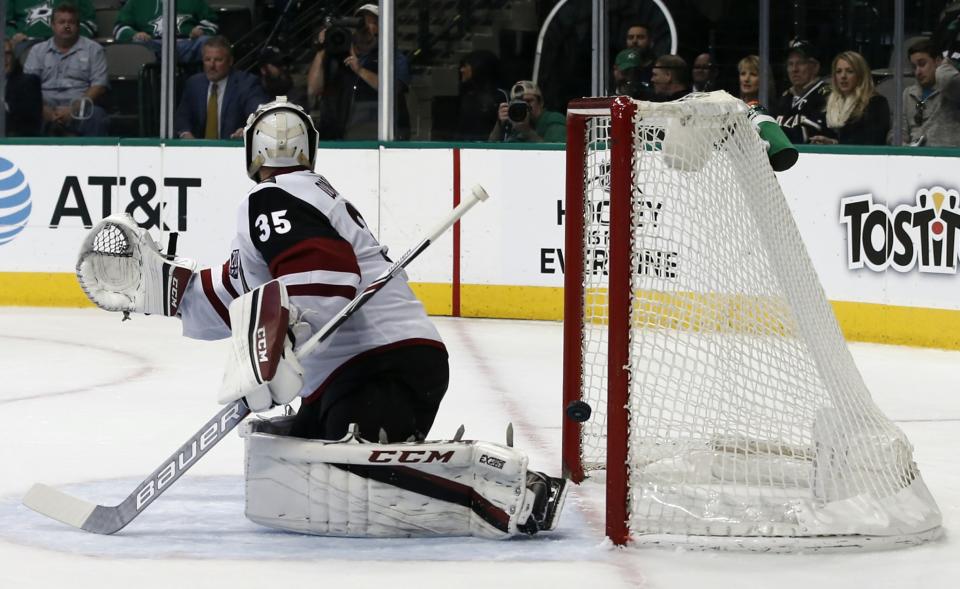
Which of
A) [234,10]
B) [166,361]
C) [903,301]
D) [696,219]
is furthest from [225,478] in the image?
[234,10]

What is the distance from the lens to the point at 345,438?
A: 3.13 meters

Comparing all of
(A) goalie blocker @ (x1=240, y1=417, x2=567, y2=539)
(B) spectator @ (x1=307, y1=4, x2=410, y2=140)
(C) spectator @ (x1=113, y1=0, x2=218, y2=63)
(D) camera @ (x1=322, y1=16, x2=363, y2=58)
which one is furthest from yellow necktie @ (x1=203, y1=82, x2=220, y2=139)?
(A) goalie blocker @ (x1=240, y1=417, x2=567, y2=539)

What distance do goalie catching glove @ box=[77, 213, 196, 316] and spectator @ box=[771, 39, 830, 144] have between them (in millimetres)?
3973

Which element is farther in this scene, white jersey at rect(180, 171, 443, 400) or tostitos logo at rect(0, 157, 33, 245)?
tostitos logo at rect(0, 157, 33, 245)

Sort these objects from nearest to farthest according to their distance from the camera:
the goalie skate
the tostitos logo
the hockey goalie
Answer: the hockey goalie → the goalie skate → the tostitos logo

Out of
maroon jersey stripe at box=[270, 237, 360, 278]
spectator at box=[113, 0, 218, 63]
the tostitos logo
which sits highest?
spectator at box=[113, 0, 218, 63]

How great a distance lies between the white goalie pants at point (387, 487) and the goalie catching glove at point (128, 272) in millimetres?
442

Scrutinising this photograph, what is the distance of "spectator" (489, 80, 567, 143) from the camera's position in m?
7.35

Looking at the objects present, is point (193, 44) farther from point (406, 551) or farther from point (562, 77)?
point (406, 551)

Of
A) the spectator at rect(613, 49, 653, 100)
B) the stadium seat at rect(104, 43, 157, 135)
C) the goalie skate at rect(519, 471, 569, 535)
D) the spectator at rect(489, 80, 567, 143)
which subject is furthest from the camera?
the stadium seat at rect(104, 43, 157, 135)

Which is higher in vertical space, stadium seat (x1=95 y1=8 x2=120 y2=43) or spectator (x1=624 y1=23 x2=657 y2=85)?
stadium seat (x1=95 y1=8 x2=120 y2=43)

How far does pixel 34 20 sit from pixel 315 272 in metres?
5.41

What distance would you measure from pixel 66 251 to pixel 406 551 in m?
4.93

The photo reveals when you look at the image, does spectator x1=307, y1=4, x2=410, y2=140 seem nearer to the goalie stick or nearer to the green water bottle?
the green water bottle
